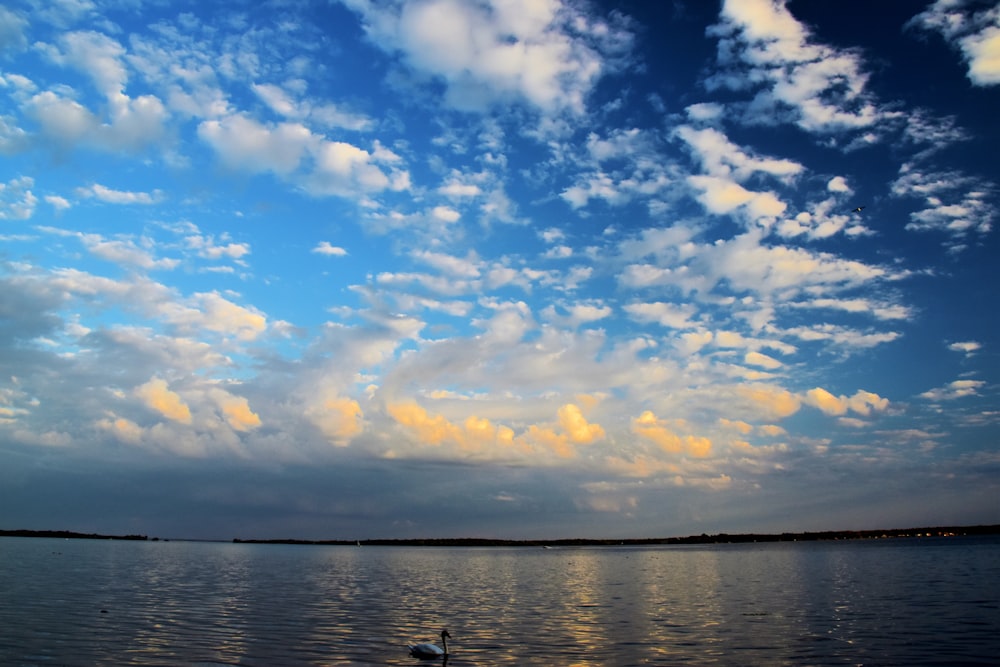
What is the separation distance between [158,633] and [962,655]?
3963 centimetres

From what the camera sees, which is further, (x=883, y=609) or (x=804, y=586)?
(x=804, y=586)

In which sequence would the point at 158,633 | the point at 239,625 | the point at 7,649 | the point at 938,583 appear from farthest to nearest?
the point at 938,583 → the point at 239,625 → the point at 158,633 → the point at 7,649

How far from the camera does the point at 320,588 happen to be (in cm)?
6794

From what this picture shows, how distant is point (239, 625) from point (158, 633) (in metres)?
4.88

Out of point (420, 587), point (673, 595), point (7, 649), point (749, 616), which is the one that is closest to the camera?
point (7, 649)

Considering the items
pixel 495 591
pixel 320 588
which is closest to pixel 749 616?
pixel 495 591

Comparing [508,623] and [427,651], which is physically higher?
[427,651]

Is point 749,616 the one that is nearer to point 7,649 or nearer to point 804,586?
point 804,586

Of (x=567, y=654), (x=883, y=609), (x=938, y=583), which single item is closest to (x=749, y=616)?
(x=883, y=609)

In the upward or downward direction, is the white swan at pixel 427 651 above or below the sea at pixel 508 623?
above

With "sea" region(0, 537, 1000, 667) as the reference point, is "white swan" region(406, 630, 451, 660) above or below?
above

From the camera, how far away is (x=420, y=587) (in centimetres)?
7150

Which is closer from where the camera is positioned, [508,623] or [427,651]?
[427,651]

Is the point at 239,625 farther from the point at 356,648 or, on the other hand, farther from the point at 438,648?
the point at 438,648
